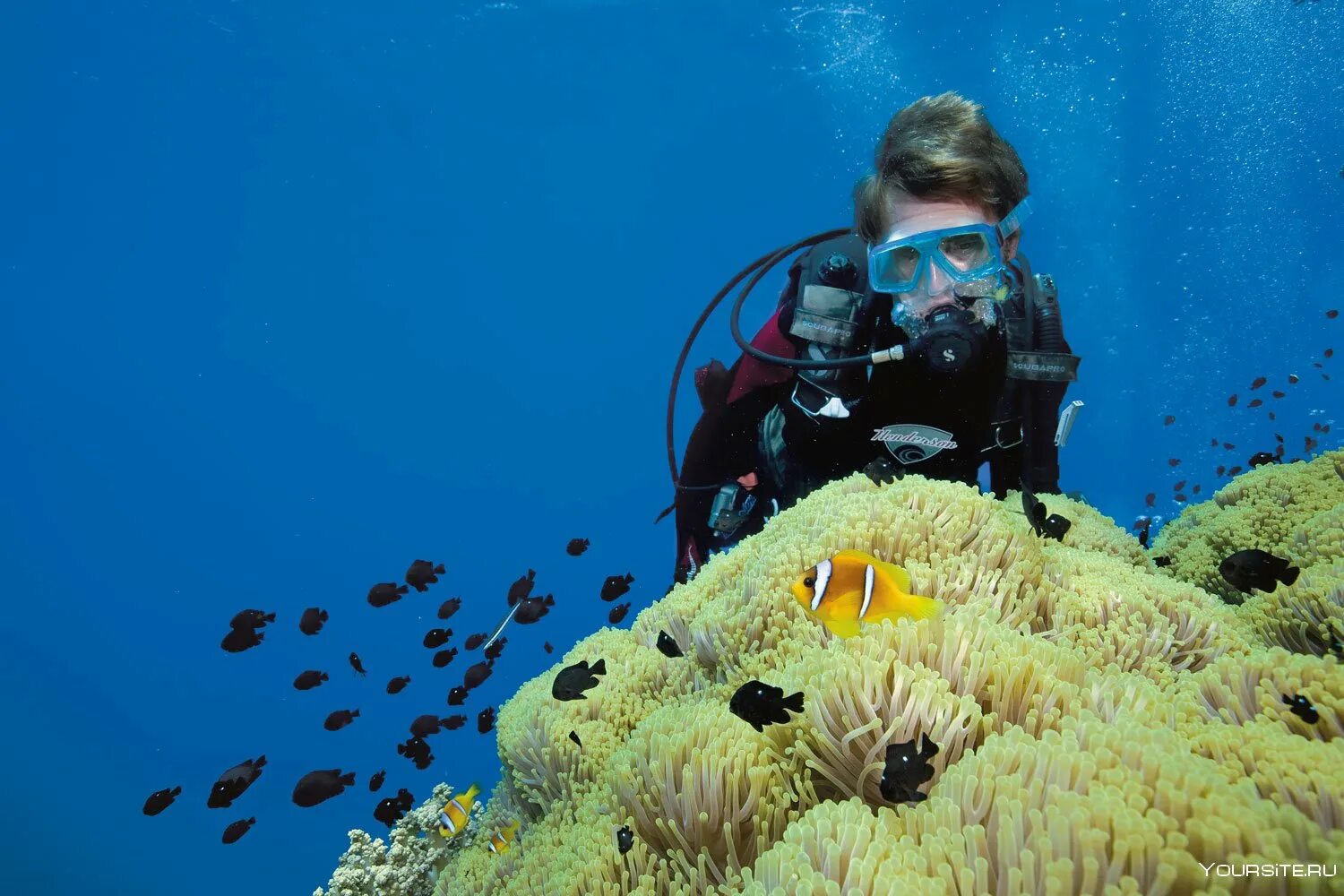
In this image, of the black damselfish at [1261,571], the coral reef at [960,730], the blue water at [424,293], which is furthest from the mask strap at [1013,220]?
the blue water at [424,293]

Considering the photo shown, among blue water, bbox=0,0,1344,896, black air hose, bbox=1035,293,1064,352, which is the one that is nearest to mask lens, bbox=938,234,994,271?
black air hose, bbox=1035,293,1064,352

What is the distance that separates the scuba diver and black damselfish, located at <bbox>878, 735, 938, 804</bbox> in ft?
9.36

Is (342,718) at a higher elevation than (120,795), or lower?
lower

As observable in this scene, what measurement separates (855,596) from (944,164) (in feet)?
10.8

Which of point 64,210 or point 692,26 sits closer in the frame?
point 692,26

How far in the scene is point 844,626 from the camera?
69.1 inches

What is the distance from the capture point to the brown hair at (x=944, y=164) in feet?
13.1

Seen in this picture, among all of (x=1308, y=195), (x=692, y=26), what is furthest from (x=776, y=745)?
(x=1308, y=195)

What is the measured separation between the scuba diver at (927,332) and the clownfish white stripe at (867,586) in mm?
2340

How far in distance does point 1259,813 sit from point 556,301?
148 ft

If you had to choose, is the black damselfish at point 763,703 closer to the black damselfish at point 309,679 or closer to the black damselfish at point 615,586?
the black damselfish at point 615,586

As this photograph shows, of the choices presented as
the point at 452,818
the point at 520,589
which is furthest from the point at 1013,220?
the point at 452,818

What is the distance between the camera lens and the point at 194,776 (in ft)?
121

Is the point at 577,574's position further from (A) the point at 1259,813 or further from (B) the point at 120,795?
(A) the point at 1259,813
